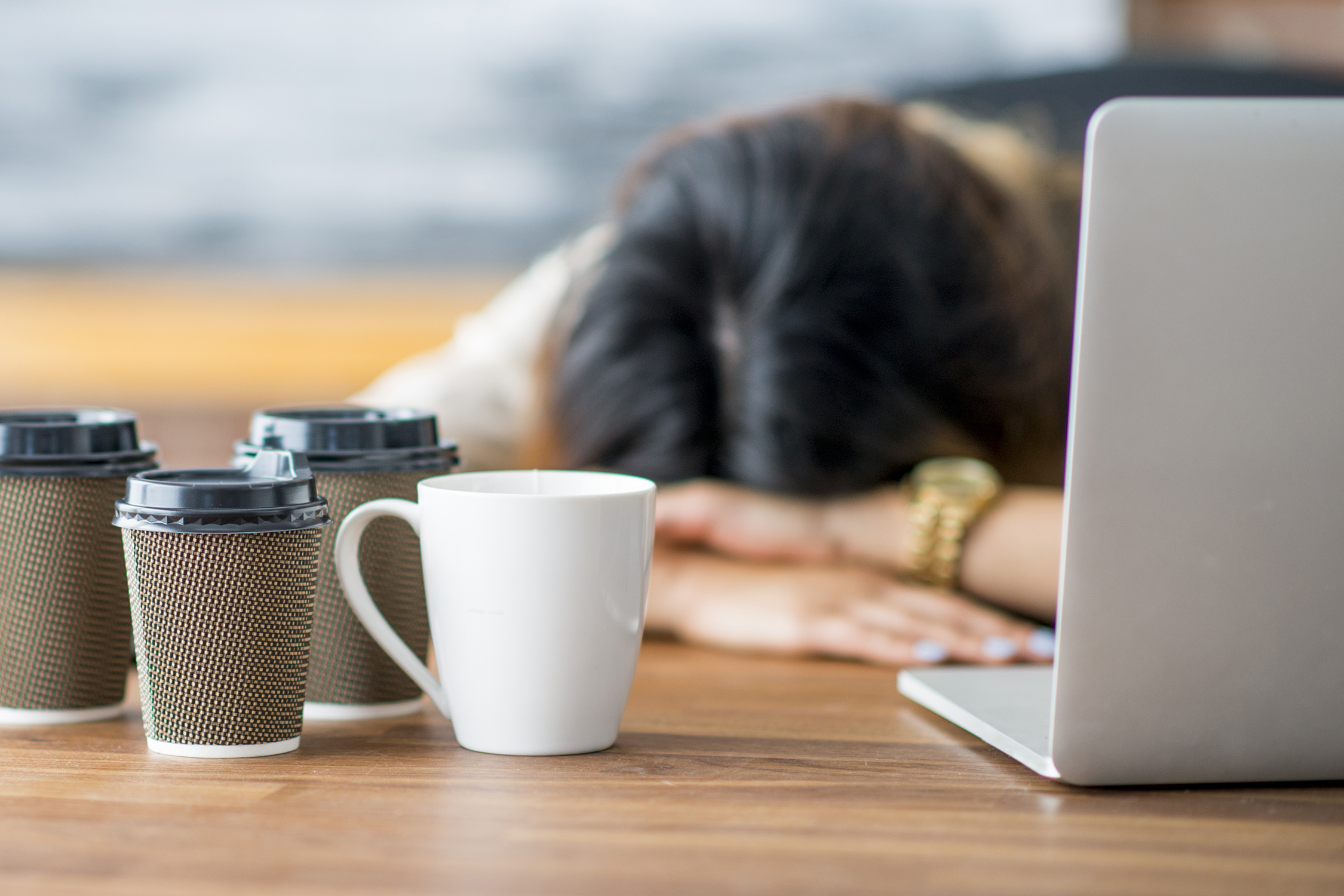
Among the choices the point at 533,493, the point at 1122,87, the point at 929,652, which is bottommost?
the point at 929,652

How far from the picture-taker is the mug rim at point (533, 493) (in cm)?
49

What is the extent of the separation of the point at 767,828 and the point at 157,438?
6.88 ft

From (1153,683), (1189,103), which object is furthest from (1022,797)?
(1189,103)

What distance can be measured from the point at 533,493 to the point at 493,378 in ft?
2.85

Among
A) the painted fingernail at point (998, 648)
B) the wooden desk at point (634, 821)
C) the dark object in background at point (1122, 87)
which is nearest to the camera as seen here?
the wooden desk at point (634, 821)

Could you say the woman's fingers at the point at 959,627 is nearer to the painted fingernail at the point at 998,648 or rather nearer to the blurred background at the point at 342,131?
the painted fingernail at the point at 998,648

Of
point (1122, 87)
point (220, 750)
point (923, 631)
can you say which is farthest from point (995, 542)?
point (1122, 87)

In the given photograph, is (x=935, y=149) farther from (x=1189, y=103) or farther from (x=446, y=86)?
(x=446, y=86)

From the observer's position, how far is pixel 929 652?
75 centimetres

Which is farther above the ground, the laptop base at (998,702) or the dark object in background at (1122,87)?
the dark object in background at (1122,87)

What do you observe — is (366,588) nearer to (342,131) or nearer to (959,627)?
(959,627)

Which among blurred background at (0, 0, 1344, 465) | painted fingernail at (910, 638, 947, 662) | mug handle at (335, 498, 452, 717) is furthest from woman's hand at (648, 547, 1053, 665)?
blurred background at (0, 0, 1344, 465)

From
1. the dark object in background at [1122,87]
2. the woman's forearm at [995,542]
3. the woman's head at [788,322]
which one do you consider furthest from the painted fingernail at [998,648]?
the dark object in background at [1122,87]

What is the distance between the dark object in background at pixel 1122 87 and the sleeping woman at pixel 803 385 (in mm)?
808
